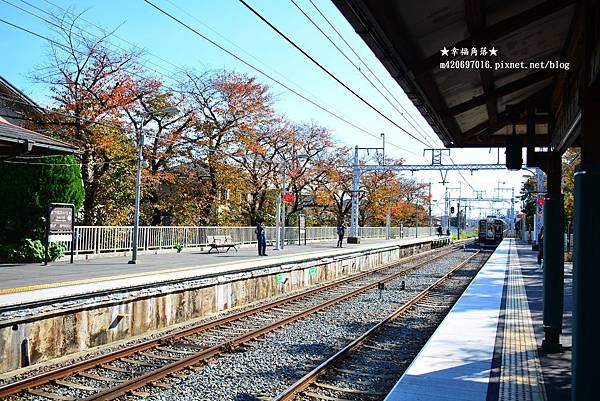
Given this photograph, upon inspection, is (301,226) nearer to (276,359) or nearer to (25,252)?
(25,252)

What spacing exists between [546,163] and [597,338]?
5256 mm

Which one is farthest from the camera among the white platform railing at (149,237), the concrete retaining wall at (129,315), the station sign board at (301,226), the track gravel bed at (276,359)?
the station sign board at (301,226)

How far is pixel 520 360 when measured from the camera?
7.74 m

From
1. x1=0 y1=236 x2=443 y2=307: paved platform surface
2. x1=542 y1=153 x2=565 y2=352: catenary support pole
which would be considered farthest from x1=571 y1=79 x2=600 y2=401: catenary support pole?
x1=0 y1=236 x2=443 y2=307: paved platform surface

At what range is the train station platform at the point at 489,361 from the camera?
6117 mm

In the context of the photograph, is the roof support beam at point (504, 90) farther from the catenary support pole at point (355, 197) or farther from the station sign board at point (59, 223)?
the catenary support pole at point (355, 197)

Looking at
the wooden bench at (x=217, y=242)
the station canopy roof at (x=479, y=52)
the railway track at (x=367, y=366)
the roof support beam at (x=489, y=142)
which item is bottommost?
the railway track at (x=367, y=366)

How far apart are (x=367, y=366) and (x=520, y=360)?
2275 millimetres

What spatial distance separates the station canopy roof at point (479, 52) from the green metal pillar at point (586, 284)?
1.76 meters

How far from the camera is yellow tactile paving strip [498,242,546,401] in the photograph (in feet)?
20.1

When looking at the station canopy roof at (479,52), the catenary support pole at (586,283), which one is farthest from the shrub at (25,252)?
the catenary support pole at (586,283)

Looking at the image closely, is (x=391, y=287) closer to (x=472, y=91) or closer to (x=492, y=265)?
(x=492, y=265)

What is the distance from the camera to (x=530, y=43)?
5.68 meters

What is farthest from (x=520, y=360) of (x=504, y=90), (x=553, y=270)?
(x=504, y=90)
